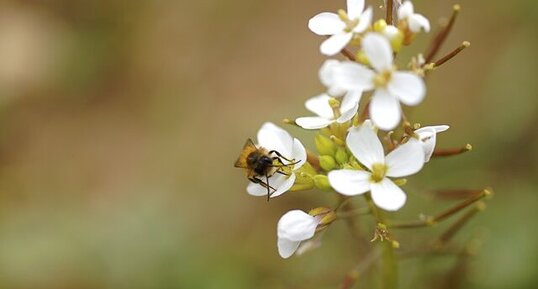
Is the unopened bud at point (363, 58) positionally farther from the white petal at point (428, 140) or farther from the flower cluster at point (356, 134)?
the white petal at point (428, 140)

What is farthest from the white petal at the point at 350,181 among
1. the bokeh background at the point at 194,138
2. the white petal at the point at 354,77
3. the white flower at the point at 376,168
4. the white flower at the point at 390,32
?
the bokeh background at the point at 194,138

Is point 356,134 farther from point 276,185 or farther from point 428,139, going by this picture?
point 276,185

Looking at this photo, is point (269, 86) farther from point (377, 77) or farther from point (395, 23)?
point (377, 77)

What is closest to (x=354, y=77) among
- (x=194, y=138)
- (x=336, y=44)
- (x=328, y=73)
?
(x=328, y=73)

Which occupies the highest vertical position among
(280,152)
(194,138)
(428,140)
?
(194,138)

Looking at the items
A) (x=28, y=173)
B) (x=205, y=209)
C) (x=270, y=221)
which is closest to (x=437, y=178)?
(x=270, y=221)

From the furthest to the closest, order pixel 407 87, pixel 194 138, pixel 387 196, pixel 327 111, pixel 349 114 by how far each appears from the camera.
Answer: pixel 194 138 < pixel 327 111 < pixel 349 114 < pixel 387 196 < pixel 407 87

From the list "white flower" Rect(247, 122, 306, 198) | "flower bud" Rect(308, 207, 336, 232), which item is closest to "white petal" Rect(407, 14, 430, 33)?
"white flower" Rect(247, 122, 306, 198)

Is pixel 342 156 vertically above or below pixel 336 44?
below
